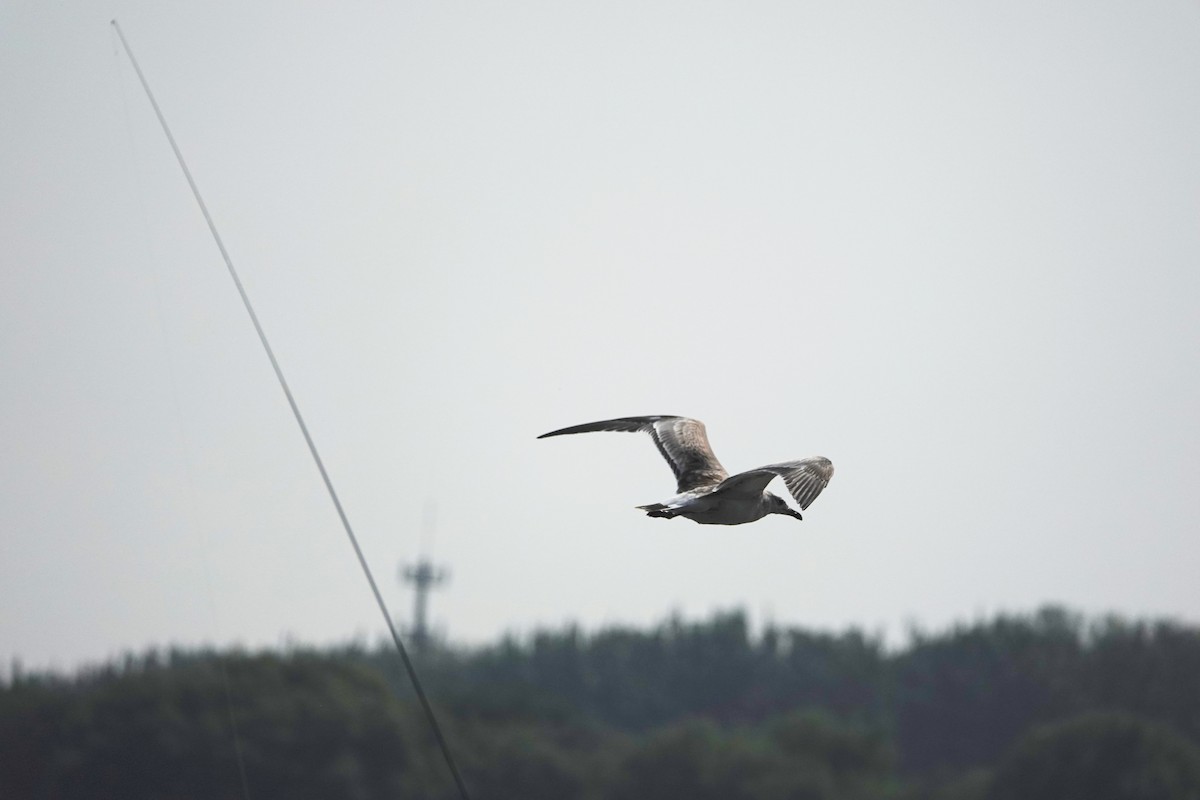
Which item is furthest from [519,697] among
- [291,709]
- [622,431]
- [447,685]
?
[622,431]

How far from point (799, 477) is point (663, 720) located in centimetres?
10837

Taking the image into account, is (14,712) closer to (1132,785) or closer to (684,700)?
(1132,785)

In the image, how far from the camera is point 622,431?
55.7ft

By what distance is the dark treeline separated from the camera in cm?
7294

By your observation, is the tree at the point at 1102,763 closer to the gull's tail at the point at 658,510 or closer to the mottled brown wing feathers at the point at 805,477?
the gull's tail at the point at 658,510

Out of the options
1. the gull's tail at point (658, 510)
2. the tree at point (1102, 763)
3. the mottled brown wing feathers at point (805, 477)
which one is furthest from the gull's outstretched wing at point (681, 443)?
the tree at point (1102, 763)

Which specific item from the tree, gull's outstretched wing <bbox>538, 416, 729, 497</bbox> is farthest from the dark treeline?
gull's outstretched wing <bbox>538, 416, 729, 497</bbox>

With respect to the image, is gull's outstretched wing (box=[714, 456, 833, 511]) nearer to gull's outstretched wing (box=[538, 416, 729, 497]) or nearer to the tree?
gull's outstretched wing (box=[538, 416, 729, 497])

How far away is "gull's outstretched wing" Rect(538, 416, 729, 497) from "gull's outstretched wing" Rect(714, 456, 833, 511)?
1719 mm

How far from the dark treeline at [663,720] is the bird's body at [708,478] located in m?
43.6

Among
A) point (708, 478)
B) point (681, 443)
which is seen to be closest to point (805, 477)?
point (708, 478)

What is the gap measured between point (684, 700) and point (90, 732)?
198ft

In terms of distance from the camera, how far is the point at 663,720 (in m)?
119

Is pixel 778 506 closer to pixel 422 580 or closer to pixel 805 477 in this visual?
pixel 805 477
